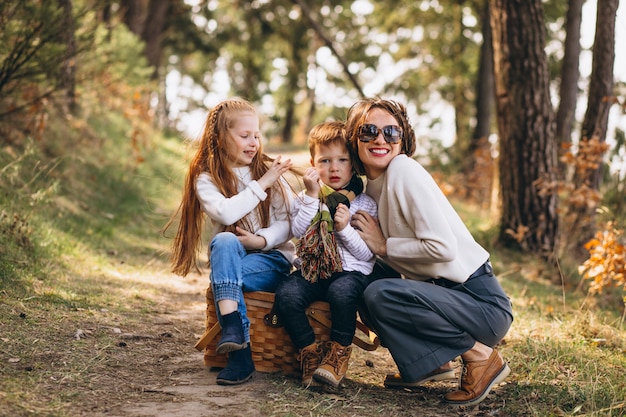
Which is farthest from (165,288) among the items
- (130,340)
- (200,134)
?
(200,134)

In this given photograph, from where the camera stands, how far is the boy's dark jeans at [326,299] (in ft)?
→ 11.9

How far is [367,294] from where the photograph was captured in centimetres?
359

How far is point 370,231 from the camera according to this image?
3852mm

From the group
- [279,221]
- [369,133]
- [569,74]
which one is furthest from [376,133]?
[569,74]

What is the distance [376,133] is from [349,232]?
563 millimetres

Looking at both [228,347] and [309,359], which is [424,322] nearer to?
[309,359]

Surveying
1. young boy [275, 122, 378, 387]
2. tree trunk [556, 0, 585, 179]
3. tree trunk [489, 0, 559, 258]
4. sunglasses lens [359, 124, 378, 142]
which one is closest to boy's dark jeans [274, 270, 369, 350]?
young boy [275, 122, 378, 387]

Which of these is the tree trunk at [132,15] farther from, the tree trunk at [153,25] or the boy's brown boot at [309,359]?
the boy's brown boot at [309,359]

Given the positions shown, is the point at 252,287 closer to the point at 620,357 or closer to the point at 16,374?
the point at 16,374

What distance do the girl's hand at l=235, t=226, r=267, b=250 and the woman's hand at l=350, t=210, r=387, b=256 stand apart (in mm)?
525

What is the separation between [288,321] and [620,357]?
84.1 inches

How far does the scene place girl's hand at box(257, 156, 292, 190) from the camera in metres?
3.95

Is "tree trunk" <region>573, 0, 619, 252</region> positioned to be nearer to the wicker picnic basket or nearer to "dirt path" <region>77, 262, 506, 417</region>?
"dirt path" <region>77, 262, 506, 417</region>

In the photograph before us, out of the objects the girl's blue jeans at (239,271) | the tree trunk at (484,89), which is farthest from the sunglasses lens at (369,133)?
the tree trunk at (484,89)
